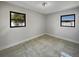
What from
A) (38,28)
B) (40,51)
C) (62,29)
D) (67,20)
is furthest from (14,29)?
(67,20)

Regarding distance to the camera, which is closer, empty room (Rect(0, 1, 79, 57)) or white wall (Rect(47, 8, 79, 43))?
empty room (Rect(0, 1, 79, 57))

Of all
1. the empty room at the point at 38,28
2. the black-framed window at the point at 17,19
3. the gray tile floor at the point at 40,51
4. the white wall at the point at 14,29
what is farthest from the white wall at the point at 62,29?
the black-framed window at the point at 17,19

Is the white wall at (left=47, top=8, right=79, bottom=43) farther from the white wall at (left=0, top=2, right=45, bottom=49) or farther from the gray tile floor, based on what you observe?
the white wall at (left=0, top=2, right=45, bottom=49)

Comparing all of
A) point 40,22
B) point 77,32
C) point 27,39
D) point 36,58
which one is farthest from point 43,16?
point 36,58

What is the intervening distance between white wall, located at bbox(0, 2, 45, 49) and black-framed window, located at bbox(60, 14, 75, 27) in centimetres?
192

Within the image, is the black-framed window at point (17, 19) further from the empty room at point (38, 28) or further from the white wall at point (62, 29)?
the white wall at point (62, 29)

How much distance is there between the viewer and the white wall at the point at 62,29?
4.50 metres

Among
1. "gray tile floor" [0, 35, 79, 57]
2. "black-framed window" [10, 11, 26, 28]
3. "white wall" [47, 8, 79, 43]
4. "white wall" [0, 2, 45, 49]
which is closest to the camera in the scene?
"gray tile floor" [0, 35, 79, 57]

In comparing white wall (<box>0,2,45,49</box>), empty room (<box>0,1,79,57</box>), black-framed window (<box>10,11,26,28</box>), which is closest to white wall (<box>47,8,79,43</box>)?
empty room (<box>0,1,79,57</box>)

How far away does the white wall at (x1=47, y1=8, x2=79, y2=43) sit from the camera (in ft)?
14.8

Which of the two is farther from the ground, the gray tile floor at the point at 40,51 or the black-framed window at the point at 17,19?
the black-framed window at the point at 17,19

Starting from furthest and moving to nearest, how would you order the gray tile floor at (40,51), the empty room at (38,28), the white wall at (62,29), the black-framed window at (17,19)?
the white wall at (62,29), the black-framed window at (17,19), the empty room at (38,28), the gray tile floor at (40,51)

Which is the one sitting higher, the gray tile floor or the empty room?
the empty room

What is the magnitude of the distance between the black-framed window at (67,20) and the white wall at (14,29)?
6.30ft
